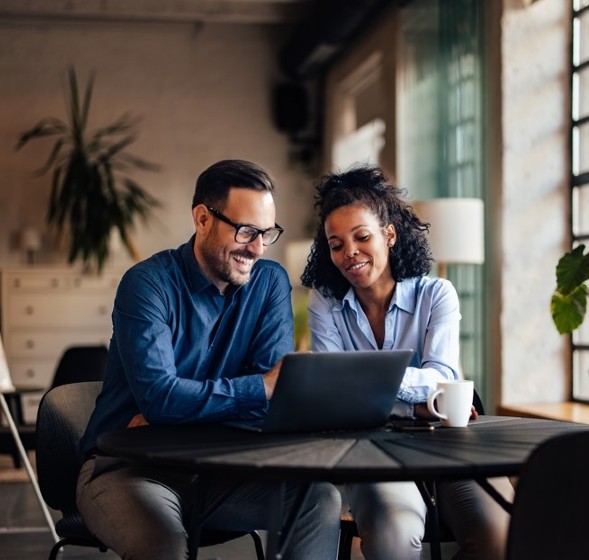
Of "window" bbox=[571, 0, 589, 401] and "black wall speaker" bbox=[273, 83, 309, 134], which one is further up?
"black wall speaker" bbox=[273, 83, 309, 134]

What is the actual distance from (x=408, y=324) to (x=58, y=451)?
3.44 feet

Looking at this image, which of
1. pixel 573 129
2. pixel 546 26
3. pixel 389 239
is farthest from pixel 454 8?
pixel 389 239

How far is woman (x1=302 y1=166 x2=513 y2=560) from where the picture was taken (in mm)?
2756

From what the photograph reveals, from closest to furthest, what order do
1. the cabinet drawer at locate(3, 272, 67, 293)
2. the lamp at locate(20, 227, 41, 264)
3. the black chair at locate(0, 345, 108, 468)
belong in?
the black chair at locate(0, 345, 108, 468)
the cabinet drawer at locate(3, 272, 67, 293)
the lamp at locate(20, 227, 41, 264)

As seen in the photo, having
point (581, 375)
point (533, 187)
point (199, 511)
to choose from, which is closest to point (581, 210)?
point (533, 187)

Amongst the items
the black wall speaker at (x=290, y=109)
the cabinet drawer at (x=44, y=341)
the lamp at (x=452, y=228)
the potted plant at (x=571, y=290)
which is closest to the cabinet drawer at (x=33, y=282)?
the cabinet drawer at (x=44, y=341)

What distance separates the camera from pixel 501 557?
2.37m

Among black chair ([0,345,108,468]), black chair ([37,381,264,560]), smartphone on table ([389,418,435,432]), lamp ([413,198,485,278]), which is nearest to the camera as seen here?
smartphone on table ([389,418,435,432])

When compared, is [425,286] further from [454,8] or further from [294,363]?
[454,8]

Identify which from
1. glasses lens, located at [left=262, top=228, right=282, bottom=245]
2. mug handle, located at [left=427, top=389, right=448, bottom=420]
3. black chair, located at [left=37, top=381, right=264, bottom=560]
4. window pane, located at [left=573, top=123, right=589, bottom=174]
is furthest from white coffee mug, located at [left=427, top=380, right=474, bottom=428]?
window pane, located at [left=573, top=123, right=589, bottom=174]

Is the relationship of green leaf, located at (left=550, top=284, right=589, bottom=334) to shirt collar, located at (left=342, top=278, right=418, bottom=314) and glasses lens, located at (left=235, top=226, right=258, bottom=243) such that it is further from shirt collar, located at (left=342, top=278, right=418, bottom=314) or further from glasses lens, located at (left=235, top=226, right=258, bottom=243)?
glasses lens, located at (left=235, top=226, right=258, bottom=243)

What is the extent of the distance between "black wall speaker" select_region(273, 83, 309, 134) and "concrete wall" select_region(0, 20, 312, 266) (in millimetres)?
121

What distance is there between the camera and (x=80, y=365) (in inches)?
221

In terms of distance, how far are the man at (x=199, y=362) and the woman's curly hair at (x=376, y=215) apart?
0.22 m
